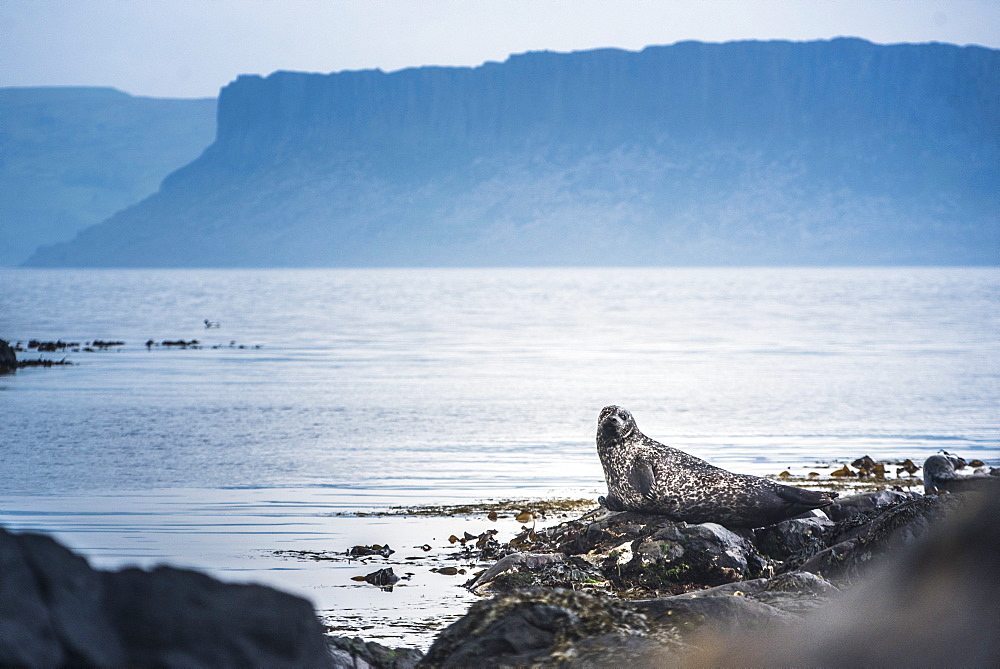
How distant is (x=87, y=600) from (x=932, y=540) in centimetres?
Result: 333

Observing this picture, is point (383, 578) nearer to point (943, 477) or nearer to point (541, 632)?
point (541, 632)

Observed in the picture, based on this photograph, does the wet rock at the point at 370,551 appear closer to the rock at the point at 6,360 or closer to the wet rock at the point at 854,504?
the wet rock at the point at 854,504

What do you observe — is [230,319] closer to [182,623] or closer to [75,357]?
[75,357]

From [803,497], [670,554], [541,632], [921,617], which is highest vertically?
[921,617]

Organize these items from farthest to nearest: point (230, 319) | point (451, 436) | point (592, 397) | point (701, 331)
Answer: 1. point (230, 319)
2. point (701, 331)
3. point (592, 397)
4. point (451, 436)

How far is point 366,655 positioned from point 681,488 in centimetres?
569

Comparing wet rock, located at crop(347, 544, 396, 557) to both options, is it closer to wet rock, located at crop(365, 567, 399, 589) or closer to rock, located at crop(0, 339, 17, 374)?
wet rock, located at crop(365, 567, 399, 589)

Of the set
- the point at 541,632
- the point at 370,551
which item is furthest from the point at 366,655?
the point at 370,551

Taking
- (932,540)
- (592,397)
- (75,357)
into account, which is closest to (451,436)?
(592,397)

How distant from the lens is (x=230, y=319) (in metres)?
72.2

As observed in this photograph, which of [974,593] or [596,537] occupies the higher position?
[974,593]

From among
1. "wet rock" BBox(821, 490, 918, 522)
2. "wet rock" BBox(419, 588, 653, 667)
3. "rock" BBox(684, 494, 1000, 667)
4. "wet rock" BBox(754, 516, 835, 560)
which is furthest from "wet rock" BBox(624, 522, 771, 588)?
"rock" BBox(684, 494, 1000, 667)

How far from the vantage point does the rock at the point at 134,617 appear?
3.84m

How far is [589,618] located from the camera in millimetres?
5871
